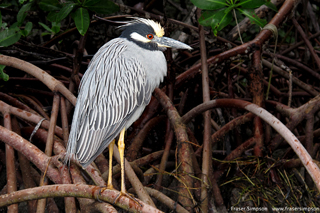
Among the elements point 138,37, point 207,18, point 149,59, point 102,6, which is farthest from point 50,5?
point 207,18

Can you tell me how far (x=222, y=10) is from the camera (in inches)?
65.7

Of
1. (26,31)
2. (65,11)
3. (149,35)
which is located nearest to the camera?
(149,35)

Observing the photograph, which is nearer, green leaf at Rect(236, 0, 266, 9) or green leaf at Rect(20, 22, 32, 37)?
green leaf at Rect(236, 0, 266, 9)

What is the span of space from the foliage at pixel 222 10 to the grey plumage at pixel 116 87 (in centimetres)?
28

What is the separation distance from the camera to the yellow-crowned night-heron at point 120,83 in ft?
5.15

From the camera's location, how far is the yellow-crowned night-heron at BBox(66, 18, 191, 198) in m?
1.57

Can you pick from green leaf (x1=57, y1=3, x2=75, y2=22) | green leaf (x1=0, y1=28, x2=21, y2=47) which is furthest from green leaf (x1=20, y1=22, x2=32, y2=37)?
green leaf (x1=57, y1=3, x2=75, y2=22)

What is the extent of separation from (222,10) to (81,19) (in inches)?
30.3

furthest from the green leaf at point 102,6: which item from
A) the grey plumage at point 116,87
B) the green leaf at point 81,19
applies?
the grey plumage at point 116,87

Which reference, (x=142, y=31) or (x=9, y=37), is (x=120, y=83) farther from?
(x=9, y=37)

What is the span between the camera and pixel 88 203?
5.28 feet

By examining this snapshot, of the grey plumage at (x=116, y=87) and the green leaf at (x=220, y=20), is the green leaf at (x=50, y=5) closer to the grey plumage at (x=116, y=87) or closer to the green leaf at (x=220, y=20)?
the grey plumage at (x=116, y=87)

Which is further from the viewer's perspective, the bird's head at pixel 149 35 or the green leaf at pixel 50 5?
the green leaf at pixel 50 5

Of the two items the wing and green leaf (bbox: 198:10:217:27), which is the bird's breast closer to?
the wing
